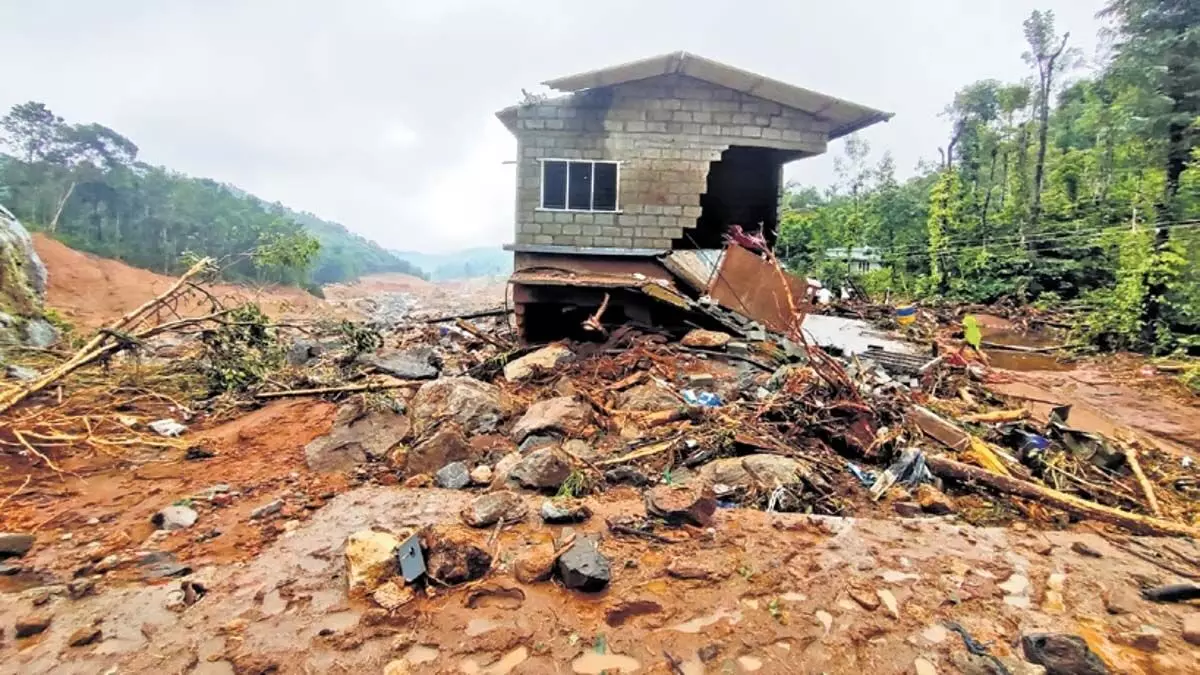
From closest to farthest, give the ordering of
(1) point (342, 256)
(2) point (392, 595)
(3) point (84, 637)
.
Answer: (3) point (84, 637), (2) point (392, 595), (1) point (342, 256)

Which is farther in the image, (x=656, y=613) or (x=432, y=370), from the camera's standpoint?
(x=432, y=370)

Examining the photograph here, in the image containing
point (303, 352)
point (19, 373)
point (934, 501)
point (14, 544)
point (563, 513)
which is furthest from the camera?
point (303, 352)

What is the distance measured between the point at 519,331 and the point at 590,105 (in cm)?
395

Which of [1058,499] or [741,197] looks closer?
[1058,499]

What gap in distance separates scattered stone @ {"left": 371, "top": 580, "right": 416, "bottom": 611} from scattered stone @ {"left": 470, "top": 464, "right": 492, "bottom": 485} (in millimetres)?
1534

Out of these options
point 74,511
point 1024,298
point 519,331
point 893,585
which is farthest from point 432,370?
point 1024,298

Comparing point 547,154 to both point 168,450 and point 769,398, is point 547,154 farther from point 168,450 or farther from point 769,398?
point 168,450

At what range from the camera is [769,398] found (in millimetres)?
5668

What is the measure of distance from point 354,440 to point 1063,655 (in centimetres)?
526

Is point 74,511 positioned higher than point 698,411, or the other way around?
point 698,411

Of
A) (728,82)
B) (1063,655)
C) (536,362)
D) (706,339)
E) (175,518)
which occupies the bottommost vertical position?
(175,518)

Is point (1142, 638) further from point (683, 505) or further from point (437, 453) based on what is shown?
point (437, 453)

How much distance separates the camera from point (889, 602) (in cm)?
293

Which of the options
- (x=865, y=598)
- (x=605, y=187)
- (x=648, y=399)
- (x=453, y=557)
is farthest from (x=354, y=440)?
(x=605, y=187)
